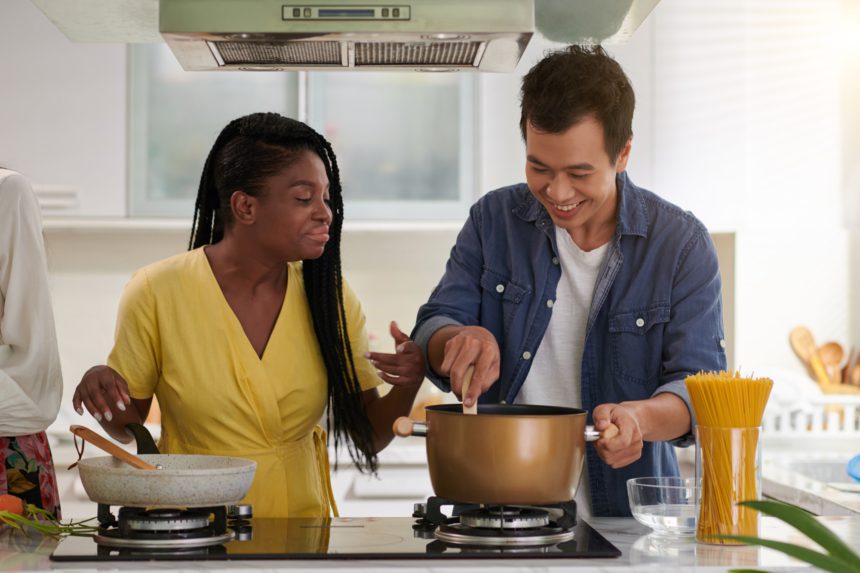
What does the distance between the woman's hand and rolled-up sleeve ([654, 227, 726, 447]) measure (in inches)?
28.9

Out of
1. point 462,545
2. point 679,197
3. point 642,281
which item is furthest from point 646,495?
point 679,197

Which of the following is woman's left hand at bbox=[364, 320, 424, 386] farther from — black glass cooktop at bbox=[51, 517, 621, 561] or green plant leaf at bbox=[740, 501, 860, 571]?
green plant leaf at bbox=[740, 501, 860, 571]

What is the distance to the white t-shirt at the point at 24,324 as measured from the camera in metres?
1.57

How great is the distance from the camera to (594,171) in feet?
4.95

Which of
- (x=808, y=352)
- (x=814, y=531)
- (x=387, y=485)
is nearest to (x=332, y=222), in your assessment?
(x=814, y=531)

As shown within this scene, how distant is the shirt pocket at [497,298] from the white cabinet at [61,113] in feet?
5.36

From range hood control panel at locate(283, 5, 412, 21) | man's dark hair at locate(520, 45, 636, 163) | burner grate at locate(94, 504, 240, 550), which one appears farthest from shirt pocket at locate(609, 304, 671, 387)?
burner grate at locate(94, 504, 240, 550)

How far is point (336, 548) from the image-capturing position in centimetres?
119

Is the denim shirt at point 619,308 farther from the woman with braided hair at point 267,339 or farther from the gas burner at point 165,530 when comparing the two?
the gas burner at point 165,530

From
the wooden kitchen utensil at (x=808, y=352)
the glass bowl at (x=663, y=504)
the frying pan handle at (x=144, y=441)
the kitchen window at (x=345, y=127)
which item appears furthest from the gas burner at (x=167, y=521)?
the wooden kitchen utensil at (x=808, y=352)

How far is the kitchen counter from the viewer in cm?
111

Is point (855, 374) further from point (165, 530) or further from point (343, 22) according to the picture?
point (165, 530)

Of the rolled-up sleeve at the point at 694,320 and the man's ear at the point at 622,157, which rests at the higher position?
the man's ear at the point at 622,157

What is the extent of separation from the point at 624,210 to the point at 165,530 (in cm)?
83
